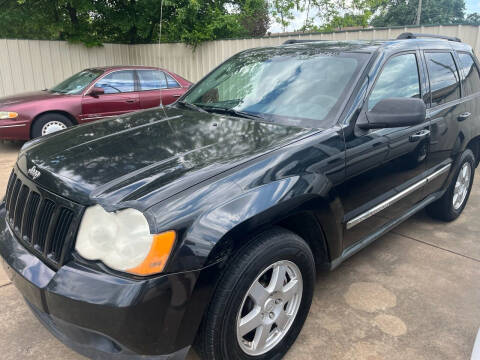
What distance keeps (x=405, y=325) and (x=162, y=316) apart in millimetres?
1760

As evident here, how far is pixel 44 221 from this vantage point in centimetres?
198

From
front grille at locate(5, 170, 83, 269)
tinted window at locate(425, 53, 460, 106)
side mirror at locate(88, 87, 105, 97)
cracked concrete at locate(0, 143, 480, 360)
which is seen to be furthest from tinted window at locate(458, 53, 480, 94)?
side mirror at locate(88, 87, 105, 97)

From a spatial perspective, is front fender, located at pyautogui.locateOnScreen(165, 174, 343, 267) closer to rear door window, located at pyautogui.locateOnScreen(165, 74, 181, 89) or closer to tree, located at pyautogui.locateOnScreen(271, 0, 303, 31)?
rear door window, located at pyautogui.locateOnScreen(165, 74, 181, 89)

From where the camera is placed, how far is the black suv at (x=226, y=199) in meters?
1.69

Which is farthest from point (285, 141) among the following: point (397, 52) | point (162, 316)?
point (397, 52)

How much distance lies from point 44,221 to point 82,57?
1199 cm

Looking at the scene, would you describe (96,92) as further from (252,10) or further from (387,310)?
(252,10)

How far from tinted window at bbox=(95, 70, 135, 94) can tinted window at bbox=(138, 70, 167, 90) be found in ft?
0.68

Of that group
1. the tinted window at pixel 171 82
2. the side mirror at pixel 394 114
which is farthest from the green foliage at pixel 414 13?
the side mirror at pixel 394 114

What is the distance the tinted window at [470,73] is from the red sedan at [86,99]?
18.8 feet

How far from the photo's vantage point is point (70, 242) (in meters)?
1.80

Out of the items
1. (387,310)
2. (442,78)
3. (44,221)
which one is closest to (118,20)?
(442,78)

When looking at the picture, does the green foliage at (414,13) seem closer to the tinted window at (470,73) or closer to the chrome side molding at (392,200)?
the tinted window at (470,73)

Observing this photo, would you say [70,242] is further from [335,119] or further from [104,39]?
[104,39]
